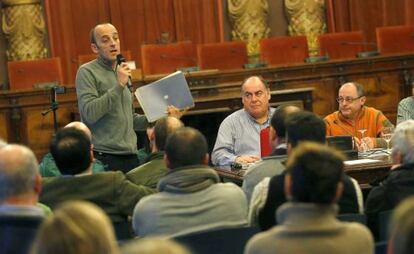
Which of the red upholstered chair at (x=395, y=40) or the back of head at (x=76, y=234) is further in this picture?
the red upholstered chair at (x=395, y=40)

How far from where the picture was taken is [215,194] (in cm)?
361

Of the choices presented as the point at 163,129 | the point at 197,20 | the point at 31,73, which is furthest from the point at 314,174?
the point at 197,20

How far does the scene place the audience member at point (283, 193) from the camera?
3.60m

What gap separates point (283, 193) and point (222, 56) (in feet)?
22.2

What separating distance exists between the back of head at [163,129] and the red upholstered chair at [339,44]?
608 cm

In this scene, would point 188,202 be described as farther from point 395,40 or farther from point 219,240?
point 395,40

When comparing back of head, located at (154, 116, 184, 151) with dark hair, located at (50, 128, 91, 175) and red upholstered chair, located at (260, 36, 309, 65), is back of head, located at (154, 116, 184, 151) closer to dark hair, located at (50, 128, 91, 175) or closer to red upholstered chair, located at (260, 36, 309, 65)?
dark hair, located at (50, 128, 91, 175)

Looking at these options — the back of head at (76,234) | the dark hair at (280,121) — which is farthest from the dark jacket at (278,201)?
the back of head at (76,234)

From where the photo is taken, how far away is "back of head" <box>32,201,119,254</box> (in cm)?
200

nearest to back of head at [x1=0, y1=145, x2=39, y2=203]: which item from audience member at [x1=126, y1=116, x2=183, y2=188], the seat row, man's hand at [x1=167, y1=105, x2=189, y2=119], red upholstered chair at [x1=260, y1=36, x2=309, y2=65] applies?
audience member at [x1=126, y1=116, x2=183, y2=188]

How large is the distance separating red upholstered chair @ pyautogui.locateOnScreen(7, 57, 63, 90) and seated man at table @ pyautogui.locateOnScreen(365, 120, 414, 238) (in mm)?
6306

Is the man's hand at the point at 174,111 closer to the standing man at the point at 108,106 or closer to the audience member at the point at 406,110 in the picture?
the standing man at the point at 108,106

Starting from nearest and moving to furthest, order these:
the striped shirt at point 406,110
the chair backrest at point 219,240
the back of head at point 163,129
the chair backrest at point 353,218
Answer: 1. the chair backrest at point 219,240
2. the chair backrest at point 353,218
3. the back of head at point 163,129
4. the striped shirt at point 406,110

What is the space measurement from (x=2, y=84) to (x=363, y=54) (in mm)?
4189
